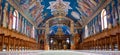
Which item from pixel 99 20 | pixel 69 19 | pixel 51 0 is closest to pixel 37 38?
pixel 69 19

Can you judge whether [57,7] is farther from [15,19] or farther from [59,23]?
[15,19]

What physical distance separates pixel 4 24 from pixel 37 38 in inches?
772

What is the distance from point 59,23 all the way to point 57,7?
293 inches

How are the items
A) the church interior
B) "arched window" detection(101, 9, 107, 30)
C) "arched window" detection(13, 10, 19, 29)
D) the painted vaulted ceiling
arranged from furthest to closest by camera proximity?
the painted vaulted ceiling → "arched window" detection(13, 10, 19, 29) → "arched window" detection(101, 9, 107, 30) → the church interior

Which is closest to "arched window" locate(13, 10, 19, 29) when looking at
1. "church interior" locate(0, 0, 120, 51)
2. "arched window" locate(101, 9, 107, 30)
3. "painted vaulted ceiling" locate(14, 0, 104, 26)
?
"church interior" locate(0, 0, 120, 51)

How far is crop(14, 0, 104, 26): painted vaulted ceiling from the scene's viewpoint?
78.1 ft

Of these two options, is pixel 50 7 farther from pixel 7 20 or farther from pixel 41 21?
pixel 7 20

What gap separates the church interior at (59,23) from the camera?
16.3 meters

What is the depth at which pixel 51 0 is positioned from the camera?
91.7 ft

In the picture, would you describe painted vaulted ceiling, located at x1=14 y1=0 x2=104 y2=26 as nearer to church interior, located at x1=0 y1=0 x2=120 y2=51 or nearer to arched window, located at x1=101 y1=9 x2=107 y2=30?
church interior, located at x1=0 y1=0 x2=120 y2=51

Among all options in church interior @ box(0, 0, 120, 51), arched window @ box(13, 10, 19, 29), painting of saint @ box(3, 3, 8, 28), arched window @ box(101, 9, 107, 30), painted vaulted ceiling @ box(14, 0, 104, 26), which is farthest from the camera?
painted vaulted ceiling @ box(14, 0, 104, 26)

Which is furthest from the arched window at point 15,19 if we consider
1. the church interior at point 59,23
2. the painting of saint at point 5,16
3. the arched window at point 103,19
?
the arched window at point 103,19

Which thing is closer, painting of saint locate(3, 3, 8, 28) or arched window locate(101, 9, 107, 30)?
painting of saint locate(3, 3, 8, 28)

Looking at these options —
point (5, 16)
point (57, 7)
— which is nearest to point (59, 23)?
point (57, 7)
